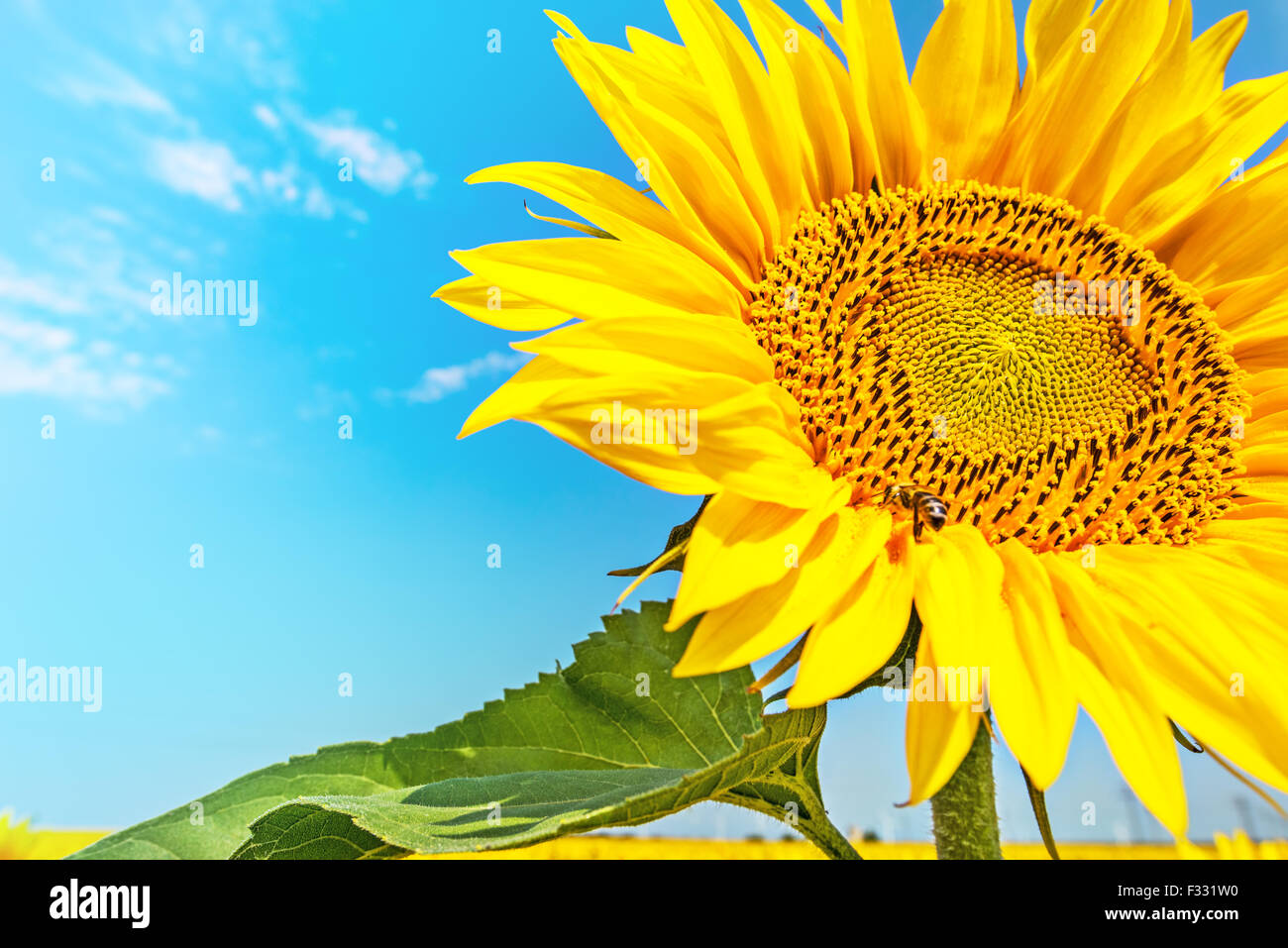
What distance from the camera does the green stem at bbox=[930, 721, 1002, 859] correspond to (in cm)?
204

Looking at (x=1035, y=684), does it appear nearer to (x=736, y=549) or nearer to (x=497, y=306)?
(x=736, y=549)

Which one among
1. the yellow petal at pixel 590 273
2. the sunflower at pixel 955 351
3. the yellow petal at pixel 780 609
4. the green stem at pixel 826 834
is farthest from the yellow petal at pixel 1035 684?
the yellow petal at pixel 590 273

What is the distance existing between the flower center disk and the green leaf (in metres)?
0.66

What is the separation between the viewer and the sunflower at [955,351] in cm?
168

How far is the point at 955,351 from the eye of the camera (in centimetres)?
246

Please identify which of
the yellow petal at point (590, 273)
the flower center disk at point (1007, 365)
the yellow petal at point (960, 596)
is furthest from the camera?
the flower center disk at point (1007, 365)

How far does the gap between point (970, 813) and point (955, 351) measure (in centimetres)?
108

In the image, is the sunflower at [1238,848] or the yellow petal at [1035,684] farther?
the sunflower at [1238,848]

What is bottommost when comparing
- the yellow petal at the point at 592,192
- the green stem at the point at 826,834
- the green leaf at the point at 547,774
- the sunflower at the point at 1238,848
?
the sunflower at the point at 1238,848

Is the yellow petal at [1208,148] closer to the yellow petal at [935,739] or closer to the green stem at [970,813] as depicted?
the green stem at [970,813]

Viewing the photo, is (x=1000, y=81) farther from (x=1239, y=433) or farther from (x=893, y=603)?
(x=893, y=603)

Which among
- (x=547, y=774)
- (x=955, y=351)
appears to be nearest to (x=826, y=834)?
(x=547, y=774)

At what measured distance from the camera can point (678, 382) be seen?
175 cm
